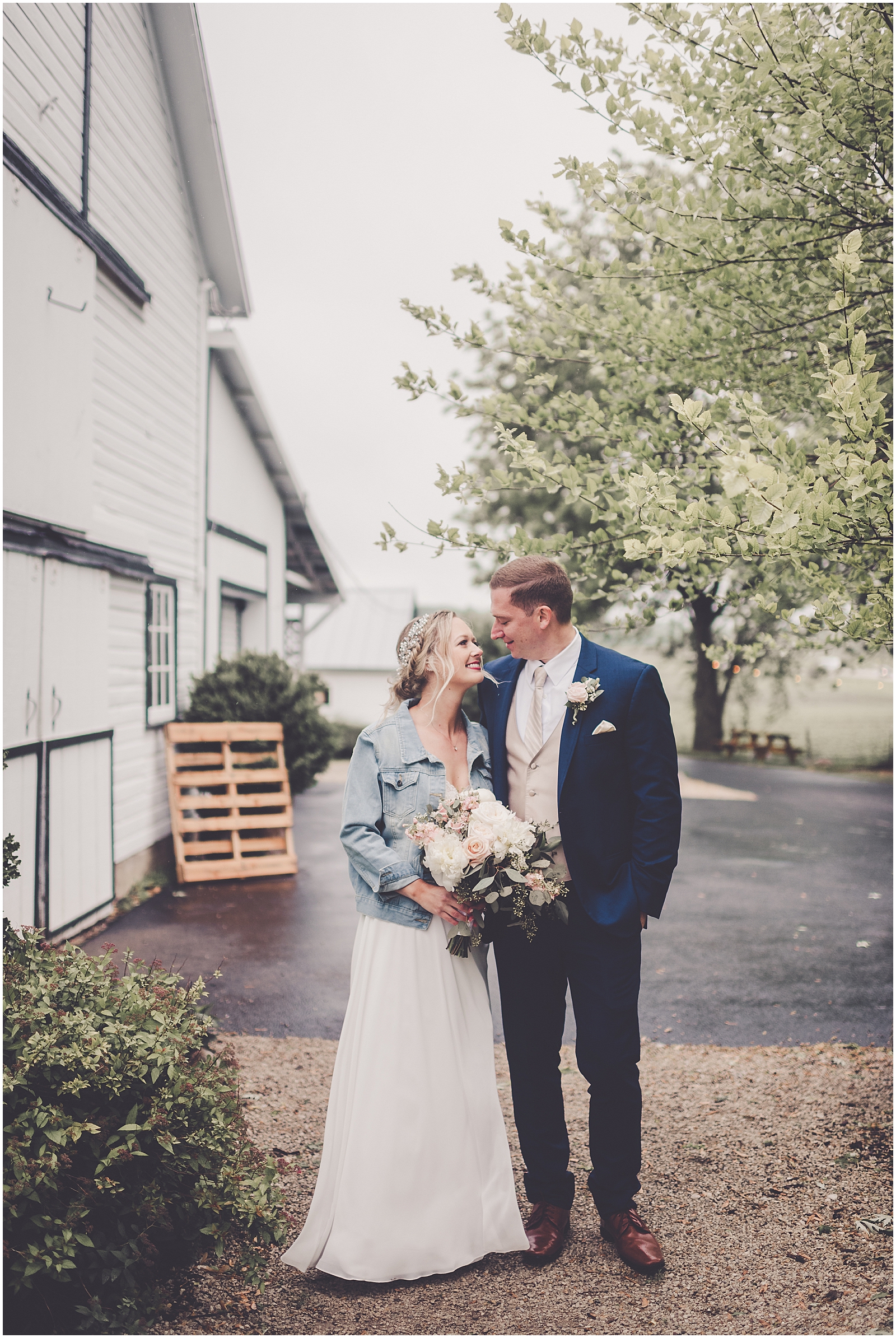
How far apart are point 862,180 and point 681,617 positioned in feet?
66.2

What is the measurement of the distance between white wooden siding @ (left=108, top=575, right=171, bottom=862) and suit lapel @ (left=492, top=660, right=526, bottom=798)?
17.4 ft

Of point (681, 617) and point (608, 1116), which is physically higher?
point (681, 617)

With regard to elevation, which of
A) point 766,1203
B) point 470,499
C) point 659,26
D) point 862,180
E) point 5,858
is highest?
point 659,26

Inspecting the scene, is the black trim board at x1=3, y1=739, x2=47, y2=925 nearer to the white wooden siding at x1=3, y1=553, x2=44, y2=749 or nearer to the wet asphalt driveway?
the white wooden siding at x1=3, y1=553, x2=44, y2=749

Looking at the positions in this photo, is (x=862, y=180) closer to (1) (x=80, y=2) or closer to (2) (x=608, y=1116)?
(2) (x=608, y=1116)

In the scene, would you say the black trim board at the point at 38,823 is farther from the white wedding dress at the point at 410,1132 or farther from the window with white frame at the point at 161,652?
the white wedding dress at the point at 410,1132

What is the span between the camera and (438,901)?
3096mm

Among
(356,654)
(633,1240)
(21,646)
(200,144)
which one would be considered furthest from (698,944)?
(356,654)

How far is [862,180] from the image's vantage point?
12.8 feet

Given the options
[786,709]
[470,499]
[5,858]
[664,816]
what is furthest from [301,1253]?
[786,709]

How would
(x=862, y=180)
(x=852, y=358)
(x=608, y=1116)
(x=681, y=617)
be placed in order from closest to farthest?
(x=852, y=358) → (x=608, y=1116) → (x=862, y=180) → (x=681, y=617)

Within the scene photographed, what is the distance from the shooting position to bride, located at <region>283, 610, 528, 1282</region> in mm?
3020

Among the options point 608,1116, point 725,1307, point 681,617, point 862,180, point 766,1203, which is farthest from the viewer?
point 681,617

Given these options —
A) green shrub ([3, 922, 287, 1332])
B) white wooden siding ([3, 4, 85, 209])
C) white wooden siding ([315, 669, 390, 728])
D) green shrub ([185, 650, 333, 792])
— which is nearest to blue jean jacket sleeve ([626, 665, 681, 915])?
green shrub ([3, 922, 287, 1332])
